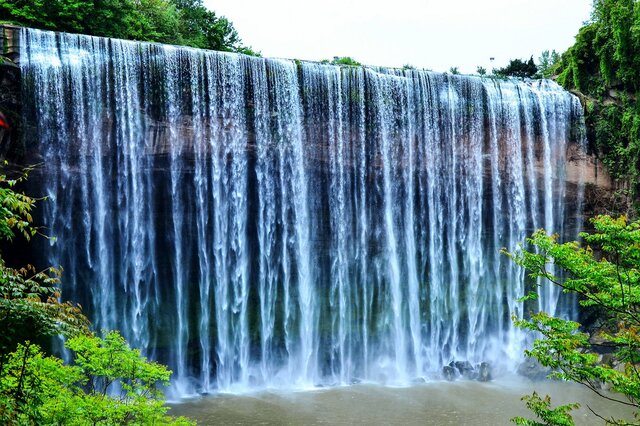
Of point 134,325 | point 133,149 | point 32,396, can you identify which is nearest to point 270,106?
point 133,149

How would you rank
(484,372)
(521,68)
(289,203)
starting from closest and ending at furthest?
(484,372), (289,203), (521,68)

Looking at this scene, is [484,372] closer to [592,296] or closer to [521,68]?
[592,296]

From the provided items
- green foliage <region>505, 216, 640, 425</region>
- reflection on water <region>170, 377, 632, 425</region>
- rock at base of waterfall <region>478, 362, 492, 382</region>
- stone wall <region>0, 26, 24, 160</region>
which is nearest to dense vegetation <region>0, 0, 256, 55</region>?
stone wall <region>0, 26, 24, 160</region>

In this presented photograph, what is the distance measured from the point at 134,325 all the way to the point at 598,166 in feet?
59.4

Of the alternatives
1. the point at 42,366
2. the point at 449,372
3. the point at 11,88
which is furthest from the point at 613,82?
the point at 42,366

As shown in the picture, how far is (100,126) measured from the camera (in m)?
18.3

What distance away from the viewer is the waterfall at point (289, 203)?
59.7 feet

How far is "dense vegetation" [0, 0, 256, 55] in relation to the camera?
19.9 metres

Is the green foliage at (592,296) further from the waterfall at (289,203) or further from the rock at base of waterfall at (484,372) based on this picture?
the waterfall at (289,203)

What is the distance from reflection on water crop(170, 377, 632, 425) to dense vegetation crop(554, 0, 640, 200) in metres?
9.52

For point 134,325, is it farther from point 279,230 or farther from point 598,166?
point 598,166

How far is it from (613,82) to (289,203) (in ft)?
45.6

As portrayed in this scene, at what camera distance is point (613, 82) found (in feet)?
81.7

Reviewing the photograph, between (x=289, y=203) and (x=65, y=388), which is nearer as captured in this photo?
(x=65, y=388)
